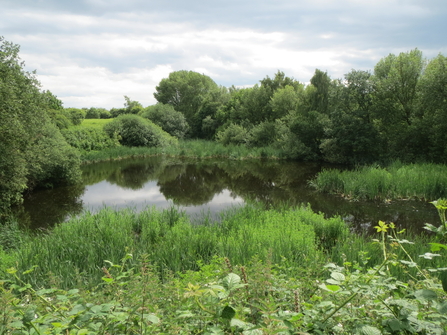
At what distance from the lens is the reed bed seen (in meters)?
4.57

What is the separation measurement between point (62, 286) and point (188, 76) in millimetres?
48162

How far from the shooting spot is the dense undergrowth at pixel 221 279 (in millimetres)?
1451

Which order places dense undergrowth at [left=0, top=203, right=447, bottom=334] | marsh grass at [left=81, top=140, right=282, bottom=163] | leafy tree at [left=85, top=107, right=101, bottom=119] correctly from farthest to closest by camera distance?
1. leafy tree at [left=85, top=107, right=101, bottom=119]
2. marsh grass at [left=81, top=140, right=282, bottom=163]
3. dense undergrowth at [left=0, top=203, right=447, bottom=334]

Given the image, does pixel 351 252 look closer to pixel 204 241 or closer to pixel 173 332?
pixel 204 241

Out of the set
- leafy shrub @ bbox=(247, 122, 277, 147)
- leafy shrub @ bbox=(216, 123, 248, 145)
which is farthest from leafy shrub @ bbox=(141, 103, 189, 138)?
leafy shrub @ bbox=(247, 122, 277, 147)

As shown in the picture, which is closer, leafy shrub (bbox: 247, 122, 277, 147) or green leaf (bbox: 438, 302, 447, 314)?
green leaf (bbox: 438, 302, 447, 314)

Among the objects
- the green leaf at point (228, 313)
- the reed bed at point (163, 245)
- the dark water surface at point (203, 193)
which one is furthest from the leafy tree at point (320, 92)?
the green leaf at point (228, 313)

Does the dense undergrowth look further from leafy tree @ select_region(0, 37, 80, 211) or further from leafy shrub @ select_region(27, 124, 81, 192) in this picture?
leafy shrub @ select_region(27, 124, 81, 192)

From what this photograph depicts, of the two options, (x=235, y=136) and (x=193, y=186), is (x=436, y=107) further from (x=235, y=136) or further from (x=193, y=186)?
(x=235, y=136)

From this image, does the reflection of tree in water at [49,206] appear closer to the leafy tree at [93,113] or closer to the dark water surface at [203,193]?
the dark water surface at [203,193]

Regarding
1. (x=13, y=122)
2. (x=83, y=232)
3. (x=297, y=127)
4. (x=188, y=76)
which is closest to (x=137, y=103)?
(x=188, y=76)

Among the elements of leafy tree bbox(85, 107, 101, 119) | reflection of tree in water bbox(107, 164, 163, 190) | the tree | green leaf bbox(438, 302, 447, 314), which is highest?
the tree

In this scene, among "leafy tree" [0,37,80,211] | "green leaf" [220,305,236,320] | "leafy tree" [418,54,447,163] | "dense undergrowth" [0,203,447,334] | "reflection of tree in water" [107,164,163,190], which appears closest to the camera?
"green leaf" [220,305,236,320]

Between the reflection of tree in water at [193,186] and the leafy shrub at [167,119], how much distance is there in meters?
17.3
